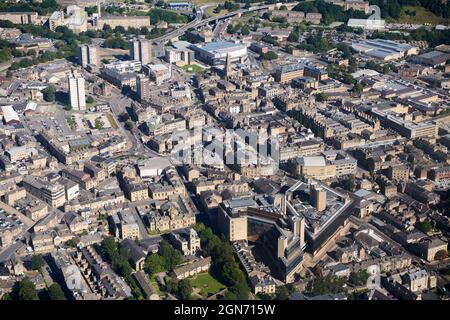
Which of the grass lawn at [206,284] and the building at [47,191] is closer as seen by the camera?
the grass lawn at [206,284]

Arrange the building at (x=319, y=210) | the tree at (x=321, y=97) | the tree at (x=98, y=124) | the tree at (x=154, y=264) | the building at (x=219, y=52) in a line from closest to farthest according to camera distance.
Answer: the tree at (x=154, y=264) → the building at (x=319, y=210) → the tree at (x=98, y=124) → the tree at (x=321, y=97) → the building at (x=219, y=52)

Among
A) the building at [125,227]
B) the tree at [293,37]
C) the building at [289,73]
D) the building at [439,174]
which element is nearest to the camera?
the building at [125,227]

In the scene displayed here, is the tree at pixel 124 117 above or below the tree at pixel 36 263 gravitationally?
above

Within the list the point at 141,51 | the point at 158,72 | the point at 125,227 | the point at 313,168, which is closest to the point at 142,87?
the point at 158,72

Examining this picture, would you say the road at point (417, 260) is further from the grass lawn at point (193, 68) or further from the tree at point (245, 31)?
the tree at point (245, 31)

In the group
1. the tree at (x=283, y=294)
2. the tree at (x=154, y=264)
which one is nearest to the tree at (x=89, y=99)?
the tree at (x=154, y=264)

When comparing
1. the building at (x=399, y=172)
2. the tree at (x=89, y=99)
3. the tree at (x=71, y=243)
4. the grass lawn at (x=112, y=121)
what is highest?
the building at (x=399, y=172)
